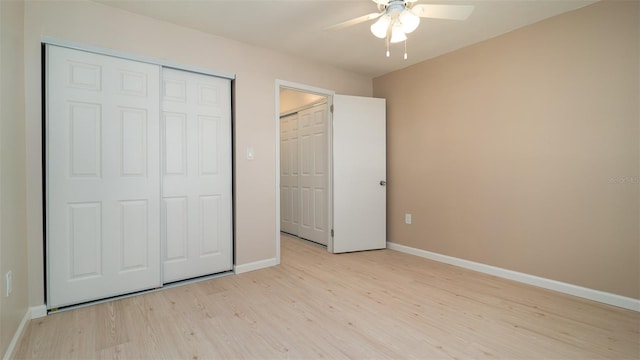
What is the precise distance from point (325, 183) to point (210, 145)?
1688 millimetres

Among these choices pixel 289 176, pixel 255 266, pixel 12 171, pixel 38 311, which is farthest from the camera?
pixel 289 176

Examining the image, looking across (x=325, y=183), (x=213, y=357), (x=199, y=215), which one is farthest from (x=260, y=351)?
(x=325, y=183)

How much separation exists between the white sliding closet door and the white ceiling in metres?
0.54

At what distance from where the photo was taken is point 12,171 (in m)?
1.84

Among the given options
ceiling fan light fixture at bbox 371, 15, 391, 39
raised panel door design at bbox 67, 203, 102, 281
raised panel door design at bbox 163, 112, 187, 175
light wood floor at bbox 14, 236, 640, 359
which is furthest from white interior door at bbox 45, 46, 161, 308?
ceiling fan light fixture at bbox 371, 15, 391, 39

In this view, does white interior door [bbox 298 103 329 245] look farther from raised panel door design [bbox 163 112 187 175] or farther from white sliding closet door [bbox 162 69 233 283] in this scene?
raised panel door design [bbox 163 112 187 175]

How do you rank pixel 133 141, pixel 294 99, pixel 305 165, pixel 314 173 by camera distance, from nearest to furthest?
pixel 133 141, pixel 314 173, pixel 305 165, pixel 294 99

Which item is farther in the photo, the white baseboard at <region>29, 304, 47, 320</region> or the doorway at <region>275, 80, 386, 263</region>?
the doorway at <region>275, 80, 386, 263</region>

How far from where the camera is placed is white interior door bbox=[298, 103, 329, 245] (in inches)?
165

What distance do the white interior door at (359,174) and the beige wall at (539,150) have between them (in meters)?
0.44

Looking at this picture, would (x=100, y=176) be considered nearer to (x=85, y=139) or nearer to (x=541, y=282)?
(x=85, y=139)

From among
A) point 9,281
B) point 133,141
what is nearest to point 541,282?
point 133,141

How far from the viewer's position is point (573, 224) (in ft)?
8.46

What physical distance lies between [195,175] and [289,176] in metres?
2.25
